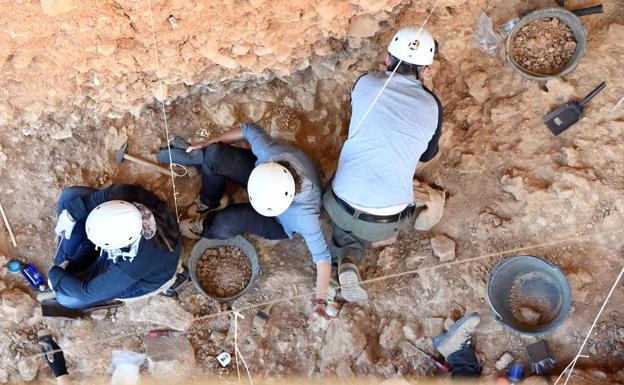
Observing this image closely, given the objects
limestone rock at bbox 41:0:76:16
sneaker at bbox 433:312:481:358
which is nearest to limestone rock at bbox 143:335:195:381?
sneaker at bbox 433:312:481:358

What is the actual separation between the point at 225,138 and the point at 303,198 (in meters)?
0.77

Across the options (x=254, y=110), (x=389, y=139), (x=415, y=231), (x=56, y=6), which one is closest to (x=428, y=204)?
(x=415, y=231)

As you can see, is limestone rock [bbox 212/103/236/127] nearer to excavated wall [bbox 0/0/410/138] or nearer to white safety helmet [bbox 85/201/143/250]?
excavated wall [bbox 0/0/410/138]

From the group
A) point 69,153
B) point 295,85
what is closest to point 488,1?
point 295,85

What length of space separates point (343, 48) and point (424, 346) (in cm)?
216

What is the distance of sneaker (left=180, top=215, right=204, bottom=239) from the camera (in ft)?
12.8

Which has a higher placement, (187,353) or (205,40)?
(205,40)

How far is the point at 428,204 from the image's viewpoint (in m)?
3.76

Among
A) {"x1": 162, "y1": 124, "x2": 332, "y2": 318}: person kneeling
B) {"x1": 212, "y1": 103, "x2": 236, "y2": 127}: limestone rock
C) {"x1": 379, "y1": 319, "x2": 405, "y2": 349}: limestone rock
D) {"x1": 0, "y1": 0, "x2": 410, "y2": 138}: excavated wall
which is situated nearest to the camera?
{"x1": 0, "y1": 0, "x2": 410, "y2": 138}: excavated wall

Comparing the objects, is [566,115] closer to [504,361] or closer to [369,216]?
[369,216]

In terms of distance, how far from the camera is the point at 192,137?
4047 millimetres

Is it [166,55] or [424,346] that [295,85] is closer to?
[166,55]

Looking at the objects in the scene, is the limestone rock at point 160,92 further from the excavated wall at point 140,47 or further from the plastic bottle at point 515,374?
the plastic bottle at point 515,374

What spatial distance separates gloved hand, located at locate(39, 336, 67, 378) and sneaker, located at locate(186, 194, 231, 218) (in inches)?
50.5
